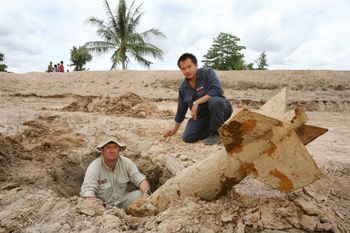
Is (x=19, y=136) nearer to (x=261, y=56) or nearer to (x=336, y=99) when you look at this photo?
(x=336, y=99)

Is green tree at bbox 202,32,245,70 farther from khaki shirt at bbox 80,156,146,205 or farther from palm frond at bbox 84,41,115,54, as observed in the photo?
khaki shirt at bbox 80,156,146,205

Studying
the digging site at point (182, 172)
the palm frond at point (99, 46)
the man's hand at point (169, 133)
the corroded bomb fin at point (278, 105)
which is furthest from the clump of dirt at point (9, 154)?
the palm frond at point (99, 46)

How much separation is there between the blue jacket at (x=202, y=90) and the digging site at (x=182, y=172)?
1.54 ft

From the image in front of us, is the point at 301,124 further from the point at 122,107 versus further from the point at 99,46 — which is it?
the point at 99,46

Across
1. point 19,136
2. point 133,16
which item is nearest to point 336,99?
point 19,136

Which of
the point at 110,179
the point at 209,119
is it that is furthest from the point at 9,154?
the point at 209,119

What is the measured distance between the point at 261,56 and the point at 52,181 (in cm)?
1849

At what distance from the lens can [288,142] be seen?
1668 mm

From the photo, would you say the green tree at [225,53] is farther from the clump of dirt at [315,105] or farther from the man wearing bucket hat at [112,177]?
the man wearing bucket hat at [112,177]

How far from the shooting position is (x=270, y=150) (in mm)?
1743

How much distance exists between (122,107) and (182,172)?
156 inches

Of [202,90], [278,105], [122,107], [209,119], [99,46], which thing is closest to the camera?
[278,105]

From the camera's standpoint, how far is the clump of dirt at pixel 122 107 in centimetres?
593

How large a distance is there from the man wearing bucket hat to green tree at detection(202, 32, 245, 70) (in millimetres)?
14177
